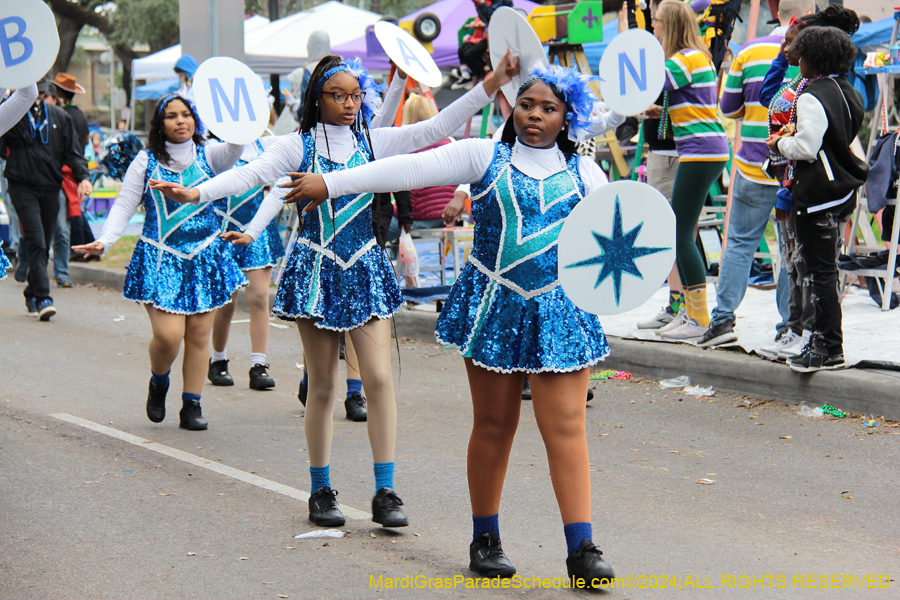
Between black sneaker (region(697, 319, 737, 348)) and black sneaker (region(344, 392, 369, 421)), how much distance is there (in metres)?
2.45

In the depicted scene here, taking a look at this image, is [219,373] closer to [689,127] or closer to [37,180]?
[689,127]

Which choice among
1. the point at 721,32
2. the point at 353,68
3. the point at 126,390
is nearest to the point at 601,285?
the point at 353,68

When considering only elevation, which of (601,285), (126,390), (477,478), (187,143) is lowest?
(126,390)

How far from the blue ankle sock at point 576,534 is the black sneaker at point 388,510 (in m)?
0.88

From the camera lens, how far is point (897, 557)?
3898mm

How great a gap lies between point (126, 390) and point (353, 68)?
135 inches

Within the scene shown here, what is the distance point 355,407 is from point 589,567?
2.99 m

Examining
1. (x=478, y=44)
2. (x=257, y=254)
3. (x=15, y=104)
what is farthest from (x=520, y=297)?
(x=478, y=44)

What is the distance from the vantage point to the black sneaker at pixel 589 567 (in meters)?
3.45

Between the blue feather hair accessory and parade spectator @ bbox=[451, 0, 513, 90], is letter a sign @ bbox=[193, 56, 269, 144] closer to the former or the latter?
the blue feather hair accessory

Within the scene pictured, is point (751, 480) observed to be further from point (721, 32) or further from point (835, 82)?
point (721, 32)

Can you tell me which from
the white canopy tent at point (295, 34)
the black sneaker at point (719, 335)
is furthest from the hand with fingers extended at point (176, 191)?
the white canopy tent at point (295, 34)

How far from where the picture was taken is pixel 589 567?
136 inches

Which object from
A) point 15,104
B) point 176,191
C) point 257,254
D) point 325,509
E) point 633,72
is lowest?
point 325,509
